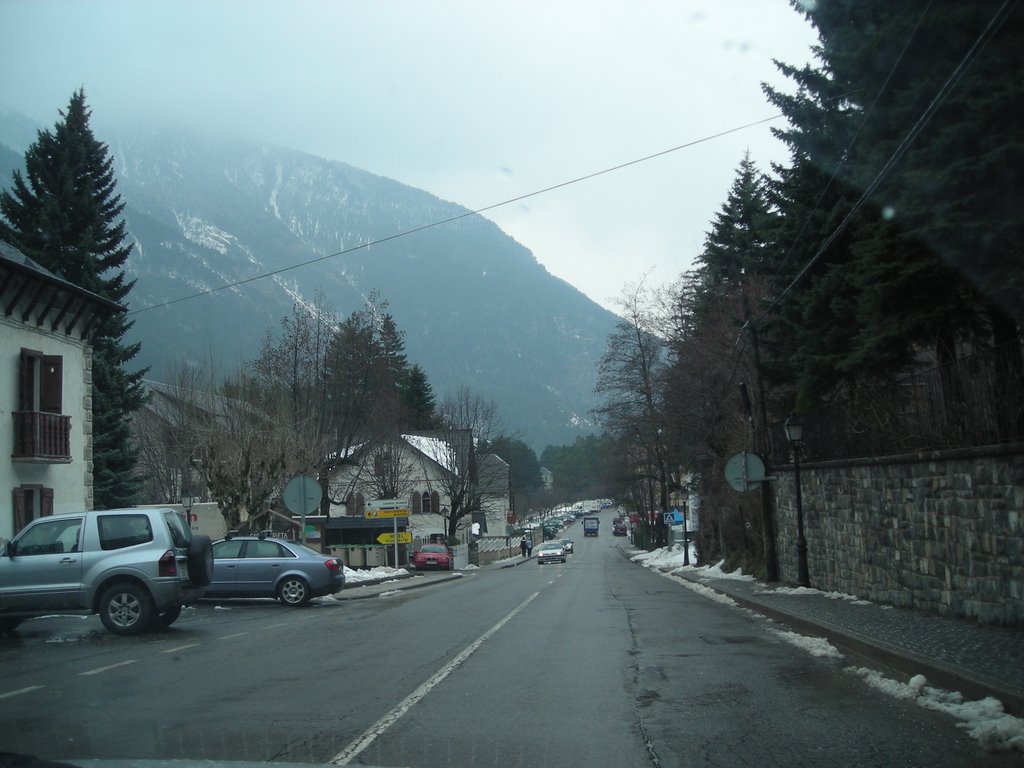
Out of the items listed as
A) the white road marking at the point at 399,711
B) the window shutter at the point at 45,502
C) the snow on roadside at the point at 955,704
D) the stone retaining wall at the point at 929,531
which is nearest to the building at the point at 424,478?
the window shutter at the point at 45,502

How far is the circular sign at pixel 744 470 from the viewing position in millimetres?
23094

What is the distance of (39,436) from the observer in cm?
2364

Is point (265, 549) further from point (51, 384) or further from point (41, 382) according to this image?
point (41, 382)

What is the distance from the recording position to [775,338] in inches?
1060

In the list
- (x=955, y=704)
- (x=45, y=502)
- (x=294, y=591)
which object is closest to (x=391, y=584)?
(x=294, y=591)

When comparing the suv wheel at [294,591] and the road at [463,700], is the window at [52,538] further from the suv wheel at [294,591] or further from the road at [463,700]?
the suv wheel at [294,591]

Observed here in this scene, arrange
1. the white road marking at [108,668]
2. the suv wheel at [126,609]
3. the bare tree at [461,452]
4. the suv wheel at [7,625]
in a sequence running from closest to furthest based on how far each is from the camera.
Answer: the white road marking at [108,668] < the suv wheel at [126,609] < the suv wheel at [7,625] < the bare tree at [461,452]

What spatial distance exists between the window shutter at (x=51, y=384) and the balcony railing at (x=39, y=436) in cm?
46

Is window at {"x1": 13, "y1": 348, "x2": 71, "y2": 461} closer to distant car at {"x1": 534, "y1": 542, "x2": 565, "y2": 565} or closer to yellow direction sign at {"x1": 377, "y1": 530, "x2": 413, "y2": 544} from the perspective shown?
yellow direction sign at {"x1": 377, "y1": 530, "x2": 413, "y2": 544}

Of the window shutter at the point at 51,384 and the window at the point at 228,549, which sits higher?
the window shutter at the point at 51,384

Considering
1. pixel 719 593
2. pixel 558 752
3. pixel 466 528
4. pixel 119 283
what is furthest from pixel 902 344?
pixel 466 528

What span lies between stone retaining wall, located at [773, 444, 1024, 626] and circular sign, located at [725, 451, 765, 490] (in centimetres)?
222

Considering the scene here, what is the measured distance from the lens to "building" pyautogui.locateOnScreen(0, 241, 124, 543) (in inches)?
912

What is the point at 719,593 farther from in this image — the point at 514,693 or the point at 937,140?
the point at 514,693
